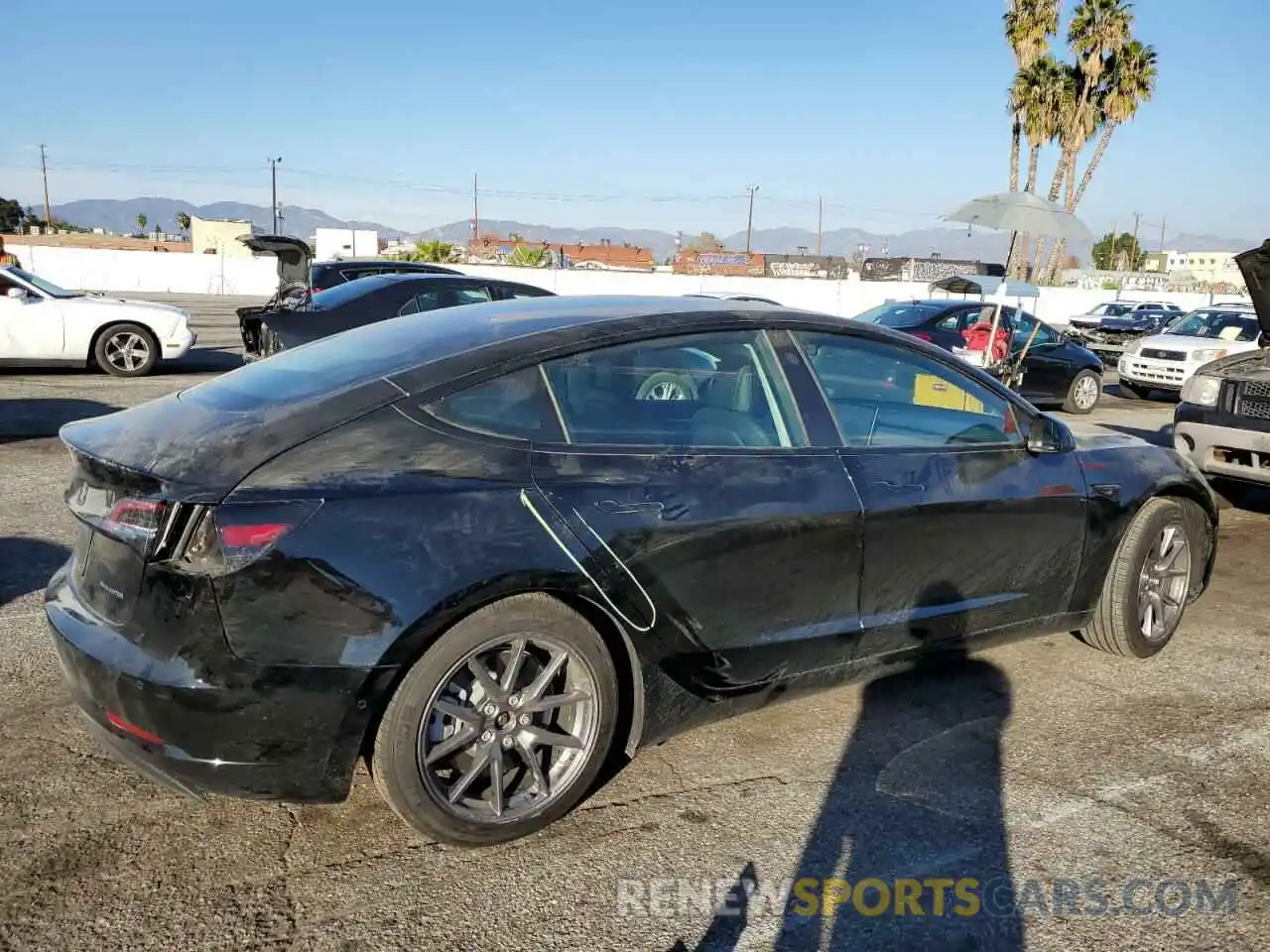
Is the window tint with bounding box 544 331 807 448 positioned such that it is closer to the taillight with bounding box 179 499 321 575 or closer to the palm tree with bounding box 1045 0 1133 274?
the taillight with bounding box 179 499 321 575

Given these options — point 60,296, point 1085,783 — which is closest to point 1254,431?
point 1085,783

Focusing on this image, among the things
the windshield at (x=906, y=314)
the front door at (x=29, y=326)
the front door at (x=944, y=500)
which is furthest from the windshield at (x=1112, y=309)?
the front door at (x=944, y=500)

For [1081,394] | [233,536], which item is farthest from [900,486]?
[1081,394]

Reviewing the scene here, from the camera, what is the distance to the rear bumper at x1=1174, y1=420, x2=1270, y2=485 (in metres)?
6.75

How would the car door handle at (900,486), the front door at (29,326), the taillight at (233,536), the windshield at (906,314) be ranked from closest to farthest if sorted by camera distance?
the taillight at (233,536)
the car door handle at (900,486)
the front door at (29,326)
the windshield at (906,314)

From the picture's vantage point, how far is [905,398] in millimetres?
4090

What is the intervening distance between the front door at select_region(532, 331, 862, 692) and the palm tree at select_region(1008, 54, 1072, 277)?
38.9 m

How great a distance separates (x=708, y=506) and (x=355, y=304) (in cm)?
783

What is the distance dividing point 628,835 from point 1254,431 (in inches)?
221

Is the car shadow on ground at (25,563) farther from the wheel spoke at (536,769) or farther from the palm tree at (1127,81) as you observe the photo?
the palm tree at (1127,81)

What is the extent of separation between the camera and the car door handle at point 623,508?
3.03 meters

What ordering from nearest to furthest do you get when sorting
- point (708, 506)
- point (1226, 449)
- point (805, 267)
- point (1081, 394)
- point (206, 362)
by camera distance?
point (708, 506)
point (1226, 449)
point (1081, 394)
point (206, 362)
point (805, 267)

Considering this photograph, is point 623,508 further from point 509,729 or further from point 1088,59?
point 1088,59

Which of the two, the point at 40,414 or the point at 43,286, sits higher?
the point at 43,286
